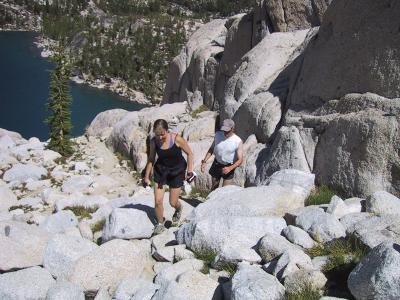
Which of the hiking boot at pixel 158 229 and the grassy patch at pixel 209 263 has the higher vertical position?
the grassy patch at pixel 209 263

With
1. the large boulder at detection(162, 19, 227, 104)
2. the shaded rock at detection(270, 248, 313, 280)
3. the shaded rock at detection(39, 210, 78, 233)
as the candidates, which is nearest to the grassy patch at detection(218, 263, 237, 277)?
the shaded rock at detection(270, 248, 313, 280)

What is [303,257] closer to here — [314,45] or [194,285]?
[194,285]

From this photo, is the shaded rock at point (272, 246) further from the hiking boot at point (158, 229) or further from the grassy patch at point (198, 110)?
the grassy patch at point (198, 110)

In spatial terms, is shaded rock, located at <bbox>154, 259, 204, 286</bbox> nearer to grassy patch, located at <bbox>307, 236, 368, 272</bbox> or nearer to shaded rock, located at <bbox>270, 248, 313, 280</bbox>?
shaded rock, located at <bbox>270, 248, 313, 280</bbox>

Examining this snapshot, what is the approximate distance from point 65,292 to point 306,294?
13.7 ft

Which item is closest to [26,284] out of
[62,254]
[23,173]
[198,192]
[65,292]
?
[65,292]

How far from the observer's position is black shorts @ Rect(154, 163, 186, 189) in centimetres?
1009

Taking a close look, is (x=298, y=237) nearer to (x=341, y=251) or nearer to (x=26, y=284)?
(x=341, y=251)

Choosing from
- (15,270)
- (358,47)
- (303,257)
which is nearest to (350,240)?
(303,257)

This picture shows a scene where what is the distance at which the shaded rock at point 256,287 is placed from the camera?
6.26 m

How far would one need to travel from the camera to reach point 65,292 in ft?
26.6

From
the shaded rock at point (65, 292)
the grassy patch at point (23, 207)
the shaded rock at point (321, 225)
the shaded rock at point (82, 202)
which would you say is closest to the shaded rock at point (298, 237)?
the shaded rock at point (321, 225)

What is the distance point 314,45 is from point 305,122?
3.62 metres

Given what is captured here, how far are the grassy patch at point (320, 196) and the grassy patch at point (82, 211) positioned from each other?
687cm
